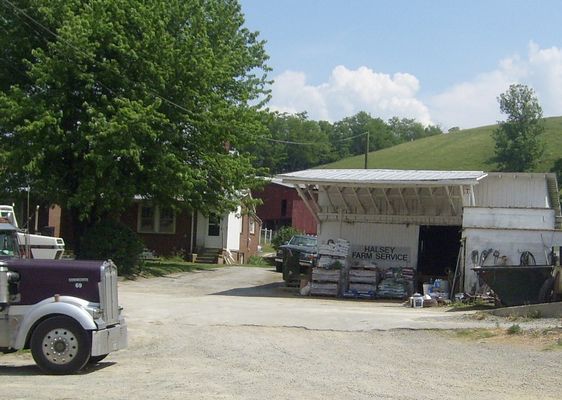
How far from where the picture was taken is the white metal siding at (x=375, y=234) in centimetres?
2688

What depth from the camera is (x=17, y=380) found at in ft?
34.1

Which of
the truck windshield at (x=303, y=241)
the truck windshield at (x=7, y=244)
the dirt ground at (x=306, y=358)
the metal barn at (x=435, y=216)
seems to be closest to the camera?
the dirt ground at (x=306, y=358)

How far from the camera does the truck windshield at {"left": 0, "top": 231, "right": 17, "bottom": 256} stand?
12539 millimetres

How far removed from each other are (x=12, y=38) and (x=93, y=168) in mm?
5909

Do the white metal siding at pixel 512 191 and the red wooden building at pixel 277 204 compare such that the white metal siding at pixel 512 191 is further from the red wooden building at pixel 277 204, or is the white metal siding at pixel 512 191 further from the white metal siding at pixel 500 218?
the red wooden building at pixel 277 204

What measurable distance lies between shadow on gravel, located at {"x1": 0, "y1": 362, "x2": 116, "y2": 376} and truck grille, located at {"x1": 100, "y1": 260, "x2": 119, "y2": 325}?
2.51 ft

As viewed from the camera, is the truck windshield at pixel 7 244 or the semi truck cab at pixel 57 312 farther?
the truck windshield at pixel 7 244

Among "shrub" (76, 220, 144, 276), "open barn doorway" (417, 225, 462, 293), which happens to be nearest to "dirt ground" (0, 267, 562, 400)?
"open barn doorway" (417, 225, 462, 293)

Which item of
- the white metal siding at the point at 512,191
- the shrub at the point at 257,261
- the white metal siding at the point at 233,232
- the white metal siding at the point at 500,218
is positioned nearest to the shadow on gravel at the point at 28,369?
the white metal siding at the point at 500,218

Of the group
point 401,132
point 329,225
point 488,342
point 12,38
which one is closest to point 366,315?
point 488,342

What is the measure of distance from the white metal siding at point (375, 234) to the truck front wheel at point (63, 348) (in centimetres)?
1743

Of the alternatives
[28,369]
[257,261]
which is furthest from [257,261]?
[28,369]

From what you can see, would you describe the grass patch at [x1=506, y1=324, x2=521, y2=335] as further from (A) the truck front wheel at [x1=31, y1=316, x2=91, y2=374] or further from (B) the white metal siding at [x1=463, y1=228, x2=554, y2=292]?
(A) the truck front wheel at [x1=31, y1=316, x2=91, y2=374]

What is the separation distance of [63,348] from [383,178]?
659 inches
